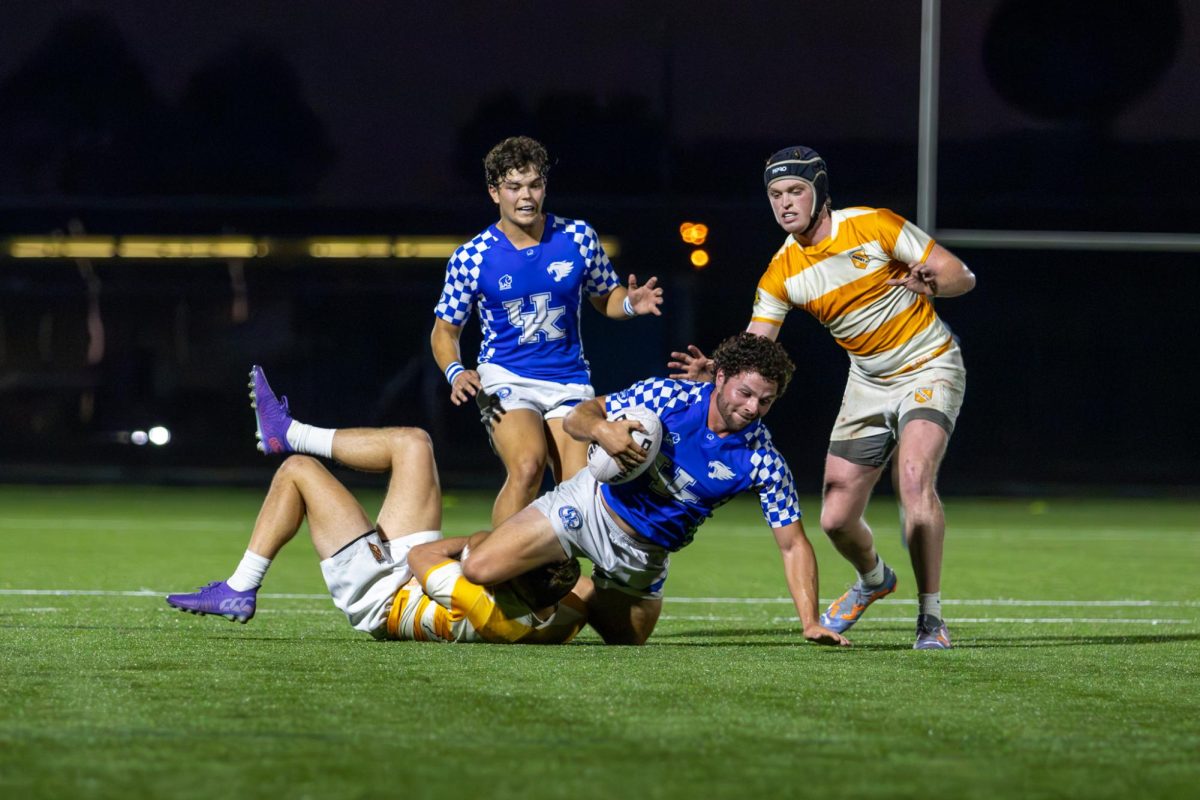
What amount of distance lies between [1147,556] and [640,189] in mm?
8333

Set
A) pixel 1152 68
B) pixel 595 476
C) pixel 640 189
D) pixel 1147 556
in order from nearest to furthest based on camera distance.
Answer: pixel 595 476
pixel 1147 556
pixel 1152 68
pixel 640 189

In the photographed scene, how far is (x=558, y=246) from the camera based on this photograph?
7.39m

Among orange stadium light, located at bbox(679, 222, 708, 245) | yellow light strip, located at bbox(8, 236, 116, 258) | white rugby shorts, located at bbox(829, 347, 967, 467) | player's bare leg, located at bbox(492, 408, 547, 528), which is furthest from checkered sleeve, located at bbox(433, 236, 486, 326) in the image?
yellow light strip, located at bbox(8, 236, 116, 258)

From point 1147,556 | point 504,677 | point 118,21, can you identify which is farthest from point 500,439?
point 118,21

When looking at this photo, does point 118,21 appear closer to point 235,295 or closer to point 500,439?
point 235,295

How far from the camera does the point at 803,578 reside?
5965mm

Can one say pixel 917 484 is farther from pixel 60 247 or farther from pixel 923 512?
pixel 60 247

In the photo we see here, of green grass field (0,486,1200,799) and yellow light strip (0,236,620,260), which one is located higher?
green grass field (0,486,1200,799)

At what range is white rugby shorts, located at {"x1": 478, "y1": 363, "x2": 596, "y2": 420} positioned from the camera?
7305mm

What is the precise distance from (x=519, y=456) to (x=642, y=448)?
1438 millimetres

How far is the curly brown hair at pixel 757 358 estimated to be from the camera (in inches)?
223

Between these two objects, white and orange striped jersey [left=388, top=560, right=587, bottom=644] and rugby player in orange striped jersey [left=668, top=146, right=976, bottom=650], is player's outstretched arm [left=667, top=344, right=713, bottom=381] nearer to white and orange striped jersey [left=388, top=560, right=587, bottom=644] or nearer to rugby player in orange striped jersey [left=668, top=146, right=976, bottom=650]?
rugby player in orange striped jersey [left=668, top=146, right=976, bottom=650]

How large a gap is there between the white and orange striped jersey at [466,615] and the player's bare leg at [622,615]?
63mm

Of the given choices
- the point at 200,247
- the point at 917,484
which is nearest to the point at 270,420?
the point at 917,484
